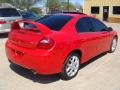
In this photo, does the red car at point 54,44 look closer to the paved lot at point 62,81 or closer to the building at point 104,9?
the paved lot at point 62,81

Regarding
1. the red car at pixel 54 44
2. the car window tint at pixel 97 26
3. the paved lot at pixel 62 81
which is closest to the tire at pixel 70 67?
the red car at pixel 54 44

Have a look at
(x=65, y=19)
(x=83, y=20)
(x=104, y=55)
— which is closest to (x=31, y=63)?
(x=65, y=19)

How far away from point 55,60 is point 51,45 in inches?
13.7

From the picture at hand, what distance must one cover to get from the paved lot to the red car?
0.31 m

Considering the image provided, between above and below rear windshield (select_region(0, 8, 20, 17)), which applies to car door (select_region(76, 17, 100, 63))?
below

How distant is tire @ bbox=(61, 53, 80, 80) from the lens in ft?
19.6

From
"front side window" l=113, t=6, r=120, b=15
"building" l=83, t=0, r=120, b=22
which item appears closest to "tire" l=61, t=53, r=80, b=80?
"building" l=83, t=0, r=120, b=22

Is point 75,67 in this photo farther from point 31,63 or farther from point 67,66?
point 31,63

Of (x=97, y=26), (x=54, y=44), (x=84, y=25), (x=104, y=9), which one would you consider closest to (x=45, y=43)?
(x=54, y=44)

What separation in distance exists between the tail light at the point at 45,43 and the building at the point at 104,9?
3386cm

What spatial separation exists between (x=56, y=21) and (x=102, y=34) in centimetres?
200

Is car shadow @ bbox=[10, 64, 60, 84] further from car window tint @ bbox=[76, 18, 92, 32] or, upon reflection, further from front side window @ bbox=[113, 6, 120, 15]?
front side window @ bbox=[113, 6, 120, 15]

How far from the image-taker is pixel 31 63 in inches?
220

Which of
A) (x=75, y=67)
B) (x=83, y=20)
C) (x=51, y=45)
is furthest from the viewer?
(x=83, y=20)
